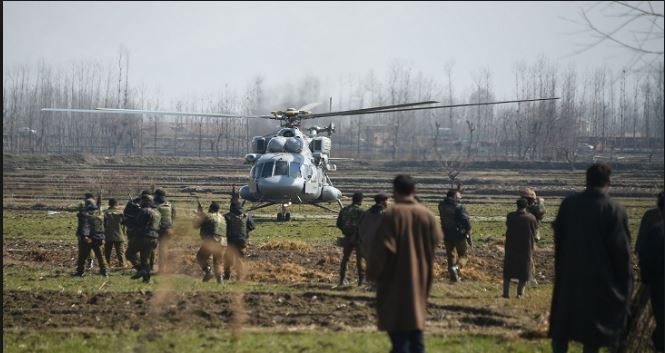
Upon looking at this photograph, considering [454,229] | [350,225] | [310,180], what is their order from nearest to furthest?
[350,225] < [454,229] < [310,180]

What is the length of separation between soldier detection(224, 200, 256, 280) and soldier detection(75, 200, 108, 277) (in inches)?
96.4

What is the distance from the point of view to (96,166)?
70.9 metres

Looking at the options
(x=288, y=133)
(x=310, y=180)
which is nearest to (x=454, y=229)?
(x=310, y=180)

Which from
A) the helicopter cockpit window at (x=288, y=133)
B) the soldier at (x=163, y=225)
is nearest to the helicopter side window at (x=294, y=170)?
the helicopter cockpit window at (x=288, y=133)

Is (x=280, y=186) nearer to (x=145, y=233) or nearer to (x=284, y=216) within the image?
(x=284, y=216)

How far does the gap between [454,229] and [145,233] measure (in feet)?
18.7

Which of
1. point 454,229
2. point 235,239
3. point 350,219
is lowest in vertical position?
point 235,239

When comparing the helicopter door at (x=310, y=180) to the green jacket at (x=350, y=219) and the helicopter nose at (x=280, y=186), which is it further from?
the green jacket at (x=350, y=219)

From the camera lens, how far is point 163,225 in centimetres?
1803

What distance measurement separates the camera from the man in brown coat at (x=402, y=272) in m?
8.28

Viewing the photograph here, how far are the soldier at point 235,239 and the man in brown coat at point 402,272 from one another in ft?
30.0

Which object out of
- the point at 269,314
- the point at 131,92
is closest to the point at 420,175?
the point at 269,314

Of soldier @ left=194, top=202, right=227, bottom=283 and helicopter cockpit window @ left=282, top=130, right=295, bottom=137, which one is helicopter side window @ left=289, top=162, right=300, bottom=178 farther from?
soldier @ left=194, top=202, right=227, bottom=283

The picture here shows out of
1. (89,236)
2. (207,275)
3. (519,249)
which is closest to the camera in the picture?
(519,249)
